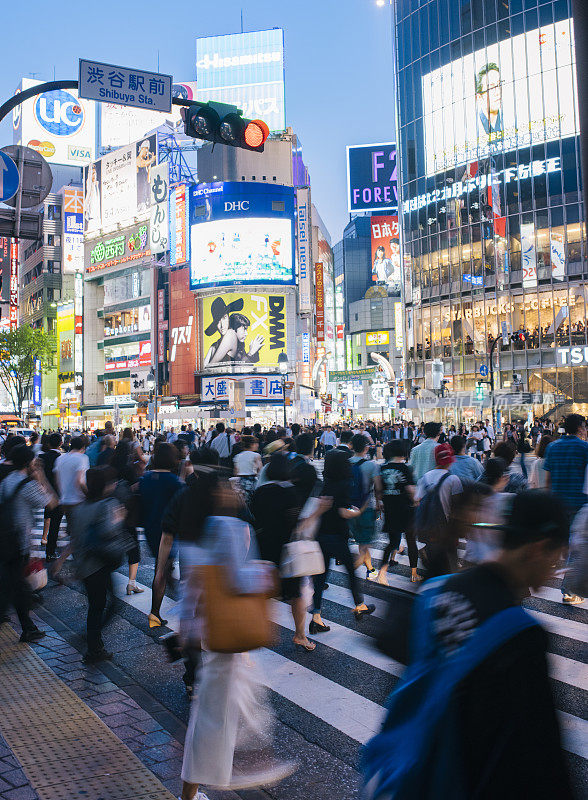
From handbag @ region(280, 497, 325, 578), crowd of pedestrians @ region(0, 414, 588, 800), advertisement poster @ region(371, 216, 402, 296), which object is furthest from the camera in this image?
advertisement poster @ region(371, 216, 402, 296)

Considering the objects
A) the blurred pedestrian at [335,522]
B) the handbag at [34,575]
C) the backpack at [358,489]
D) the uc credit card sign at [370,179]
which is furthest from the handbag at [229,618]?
the uc credit card sign at [370,179]

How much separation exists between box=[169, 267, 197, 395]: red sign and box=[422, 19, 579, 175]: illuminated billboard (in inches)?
1025

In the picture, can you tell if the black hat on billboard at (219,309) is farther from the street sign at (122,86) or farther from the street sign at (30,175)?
the street sign at (122,86)

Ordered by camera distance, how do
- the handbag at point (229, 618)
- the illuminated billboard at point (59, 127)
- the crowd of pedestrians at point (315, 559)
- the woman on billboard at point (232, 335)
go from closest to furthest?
the crowd of pedestrians at point (315, 559) < the handbag at point (229, 618) < the woman on billboard at point (232, 335) < the illuminated billboard at point (59, 127)

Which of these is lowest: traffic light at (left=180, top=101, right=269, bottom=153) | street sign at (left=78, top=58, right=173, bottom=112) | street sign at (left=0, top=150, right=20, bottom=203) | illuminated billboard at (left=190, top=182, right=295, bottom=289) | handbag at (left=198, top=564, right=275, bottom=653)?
handbag at (left=198, top=564, right=275, bottom=653)

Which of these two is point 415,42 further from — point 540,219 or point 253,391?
point 253,391

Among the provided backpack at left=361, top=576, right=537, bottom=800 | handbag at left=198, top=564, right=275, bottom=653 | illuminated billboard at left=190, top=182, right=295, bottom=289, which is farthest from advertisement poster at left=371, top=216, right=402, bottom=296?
backpack at left=361, top=576, right=537, bottom=800

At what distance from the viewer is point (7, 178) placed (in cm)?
836

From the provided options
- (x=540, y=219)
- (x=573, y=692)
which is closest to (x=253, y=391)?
(x=540, y=219)

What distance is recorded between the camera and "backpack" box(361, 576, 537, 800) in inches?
68.1

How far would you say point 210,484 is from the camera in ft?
12.6

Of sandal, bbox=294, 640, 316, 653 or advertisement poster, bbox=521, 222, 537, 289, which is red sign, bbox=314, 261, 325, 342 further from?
sandal, bbox=294, 640, 316, 653

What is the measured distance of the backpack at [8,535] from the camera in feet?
19.0

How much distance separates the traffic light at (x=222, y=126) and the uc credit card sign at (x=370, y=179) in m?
116
